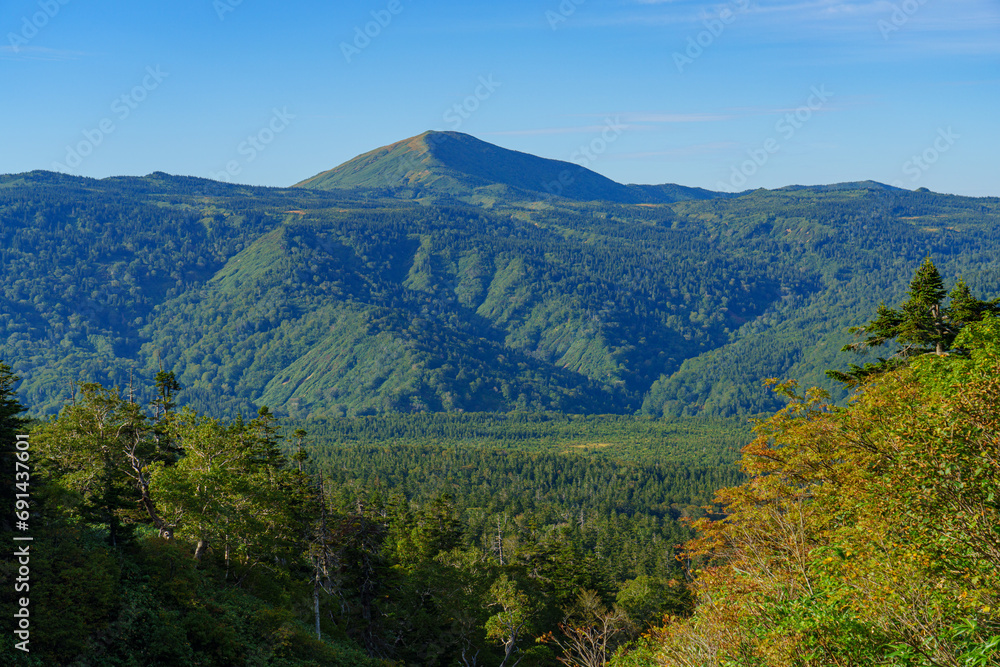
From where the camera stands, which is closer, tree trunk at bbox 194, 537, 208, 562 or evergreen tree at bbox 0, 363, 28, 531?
evergreen tree at bbox 0, 363, 28, 531

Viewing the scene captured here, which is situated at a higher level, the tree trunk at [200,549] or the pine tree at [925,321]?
the pine tree at [925,321]

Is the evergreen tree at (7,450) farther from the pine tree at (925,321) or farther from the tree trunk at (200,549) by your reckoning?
the pine tree at (925,321)

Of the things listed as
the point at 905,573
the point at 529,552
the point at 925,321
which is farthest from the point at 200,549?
the point at 925,321

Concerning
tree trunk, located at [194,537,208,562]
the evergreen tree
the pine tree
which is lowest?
tree trunk, located at [194,537,208,562]

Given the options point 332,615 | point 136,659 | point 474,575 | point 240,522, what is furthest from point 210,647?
point 474,575

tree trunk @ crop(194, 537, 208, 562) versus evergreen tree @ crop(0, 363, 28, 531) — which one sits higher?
evergreen tree @ crop(0, 363, 28, 531)

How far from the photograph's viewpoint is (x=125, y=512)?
176 ft

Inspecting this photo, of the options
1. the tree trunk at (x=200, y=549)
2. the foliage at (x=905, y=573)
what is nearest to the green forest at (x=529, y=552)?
the foliage at (x=905, y=573)

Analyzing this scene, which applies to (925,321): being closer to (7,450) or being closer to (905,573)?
(905,573)

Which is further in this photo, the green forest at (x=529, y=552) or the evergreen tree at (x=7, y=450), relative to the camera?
the evergreen tree at (x=7, y=450)

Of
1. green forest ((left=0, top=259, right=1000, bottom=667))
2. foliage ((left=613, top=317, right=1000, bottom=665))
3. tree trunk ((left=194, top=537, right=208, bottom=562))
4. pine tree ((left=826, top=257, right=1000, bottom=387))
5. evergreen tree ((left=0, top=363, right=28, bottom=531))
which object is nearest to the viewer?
foliage ((left=613, top=317, right=1000, bottom=665))

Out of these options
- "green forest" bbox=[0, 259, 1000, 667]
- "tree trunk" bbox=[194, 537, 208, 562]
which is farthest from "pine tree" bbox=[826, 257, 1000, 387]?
"tree trunk" bbox=[194, 537, 208, 562]

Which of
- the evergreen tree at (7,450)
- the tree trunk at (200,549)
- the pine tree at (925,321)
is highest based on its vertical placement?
the pine tree at (925,321)

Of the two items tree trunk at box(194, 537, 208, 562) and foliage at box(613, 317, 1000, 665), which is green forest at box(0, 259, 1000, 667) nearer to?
foliage at box(613, 317, 1000, 665)
